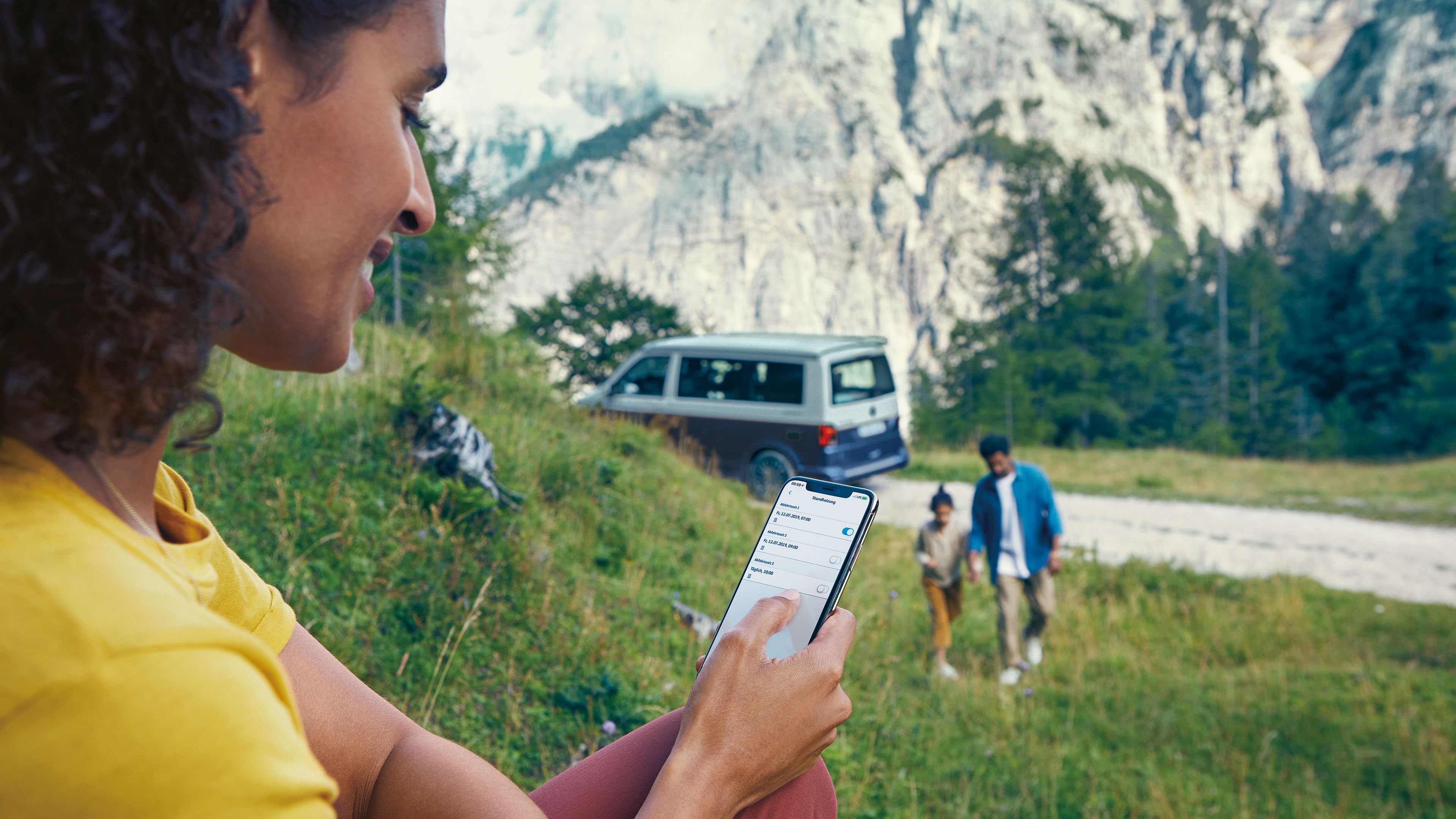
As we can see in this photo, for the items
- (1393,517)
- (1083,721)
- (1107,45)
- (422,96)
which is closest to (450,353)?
(1083,721)

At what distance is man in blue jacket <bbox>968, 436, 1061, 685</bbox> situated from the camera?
636 centimetres

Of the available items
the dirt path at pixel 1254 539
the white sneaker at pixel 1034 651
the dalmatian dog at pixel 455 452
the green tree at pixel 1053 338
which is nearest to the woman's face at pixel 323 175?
the dalmatian dog at pixel 455 452

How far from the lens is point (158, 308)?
64 centimetres

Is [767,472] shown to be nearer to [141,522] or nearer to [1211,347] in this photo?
[141,522]

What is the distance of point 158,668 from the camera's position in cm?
51

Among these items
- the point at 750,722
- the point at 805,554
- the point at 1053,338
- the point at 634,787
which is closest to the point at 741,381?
the point at 805,554

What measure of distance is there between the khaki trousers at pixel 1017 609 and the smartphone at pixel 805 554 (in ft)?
16.8

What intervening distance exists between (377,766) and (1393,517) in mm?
15371

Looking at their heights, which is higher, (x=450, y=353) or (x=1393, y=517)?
(x=450, y=353)

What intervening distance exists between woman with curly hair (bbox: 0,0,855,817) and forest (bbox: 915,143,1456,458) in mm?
31229

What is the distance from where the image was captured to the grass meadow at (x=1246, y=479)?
13.5m

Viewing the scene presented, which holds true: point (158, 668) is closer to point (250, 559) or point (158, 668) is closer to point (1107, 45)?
point (250, 559)

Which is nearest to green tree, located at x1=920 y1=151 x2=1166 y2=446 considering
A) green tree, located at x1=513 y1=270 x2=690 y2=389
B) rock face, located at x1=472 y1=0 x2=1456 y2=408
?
green tree, located at x1=513 y1=270 x2=690 y2=389

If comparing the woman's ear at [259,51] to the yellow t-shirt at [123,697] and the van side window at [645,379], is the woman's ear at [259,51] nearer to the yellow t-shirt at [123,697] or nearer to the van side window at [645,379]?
the yellow t-shirt at [123,697]
